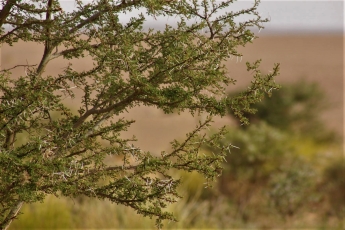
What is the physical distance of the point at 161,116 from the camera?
80.5 ft

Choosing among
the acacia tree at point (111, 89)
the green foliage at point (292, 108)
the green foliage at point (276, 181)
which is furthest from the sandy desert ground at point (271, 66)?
the green foliage at point (276, 181)

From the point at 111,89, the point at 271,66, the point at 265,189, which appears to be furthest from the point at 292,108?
the point at 271,66

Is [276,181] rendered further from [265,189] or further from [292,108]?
[292,108]

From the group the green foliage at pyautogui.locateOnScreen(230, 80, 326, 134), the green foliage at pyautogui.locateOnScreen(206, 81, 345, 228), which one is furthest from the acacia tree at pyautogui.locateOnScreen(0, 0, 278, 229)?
the green foliage at pyautogui.locateOnScreen(230, 80, 326, 134)

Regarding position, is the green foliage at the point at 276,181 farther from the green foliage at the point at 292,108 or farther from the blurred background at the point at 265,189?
the green foliage at the point at 292,108

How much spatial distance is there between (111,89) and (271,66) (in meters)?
35.2

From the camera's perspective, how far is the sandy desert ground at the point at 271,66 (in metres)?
21.0

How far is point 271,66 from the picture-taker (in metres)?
37.2

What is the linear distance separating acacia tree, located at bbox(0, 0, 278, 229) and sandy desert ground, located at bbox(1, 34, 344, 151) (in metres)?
3.37

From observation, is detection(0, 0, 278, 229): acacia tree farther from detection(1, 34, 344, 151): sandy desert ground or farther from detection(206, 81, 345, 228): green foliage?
detection(206, 81, 345, 228): green foliage

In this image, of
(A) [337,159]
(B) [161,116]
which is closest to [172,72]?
(A) [337,159]

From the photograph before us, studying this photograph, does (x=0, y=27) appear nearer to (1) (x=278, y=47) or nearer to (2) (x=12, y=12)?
(2) (x=12, y=12)

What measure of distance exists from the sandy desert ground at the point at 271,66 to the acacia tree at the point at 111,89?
3.37 m

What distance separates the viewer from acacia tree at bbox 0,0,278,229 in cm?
246
